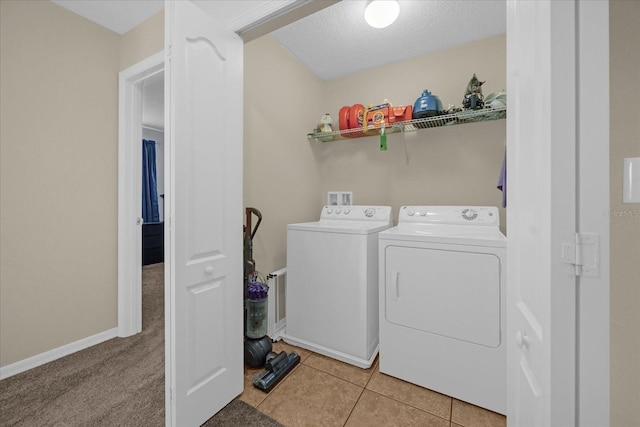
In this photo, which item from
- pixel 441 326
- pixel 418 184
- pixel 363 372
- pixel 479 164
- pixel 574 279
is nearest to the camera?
pixel 574 279

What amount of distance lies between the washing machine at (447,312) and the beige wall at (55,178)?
225cm

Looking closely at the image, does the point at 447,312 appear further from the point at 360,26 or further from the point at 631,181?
the point at 360,26

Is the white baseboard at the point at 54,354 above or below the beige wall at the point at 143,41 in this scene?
below

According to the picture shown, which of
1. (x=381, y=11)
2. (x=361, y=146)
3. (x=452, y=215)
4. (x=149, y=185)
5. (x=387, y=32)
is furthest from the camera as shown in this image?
(x=149, y=185)

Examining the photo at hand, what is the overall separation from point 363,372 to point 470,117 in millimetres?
2055

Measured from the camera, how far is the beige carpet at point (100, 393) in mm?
1343

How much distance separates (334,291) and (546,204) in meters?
1.57

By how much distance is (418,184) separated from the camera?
8.02 ft

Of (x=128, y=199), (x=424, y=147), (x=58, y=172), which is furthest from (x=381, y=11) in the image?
(x=58, y=172)

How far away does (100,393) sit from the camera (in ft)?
5.03

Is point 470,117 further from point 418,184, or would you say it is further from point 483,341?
point 483,341

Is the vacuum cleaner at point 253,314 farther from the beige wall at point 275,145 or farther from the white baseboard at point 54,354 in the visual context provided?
the white baseboard at point 54,354

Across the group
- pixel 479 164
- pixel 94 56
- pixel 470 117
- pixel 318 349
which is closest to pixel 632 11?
pixel 470 117

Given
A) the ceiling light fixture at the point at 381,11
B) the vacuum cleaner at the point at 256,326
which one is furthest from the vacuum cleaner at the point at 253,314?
the ceiling light fixture at the point at 381,11
